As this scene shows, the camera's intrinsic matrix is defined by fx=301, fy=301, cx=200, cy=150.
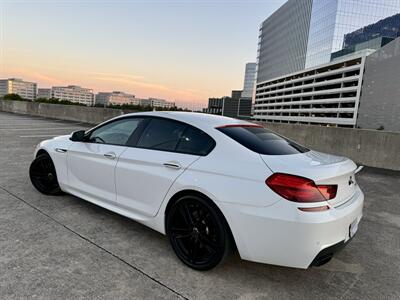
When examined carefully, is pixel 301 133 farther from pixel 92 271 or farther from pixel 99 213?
pixel 92 271

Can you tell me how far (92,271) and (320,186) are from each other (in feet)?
6.68

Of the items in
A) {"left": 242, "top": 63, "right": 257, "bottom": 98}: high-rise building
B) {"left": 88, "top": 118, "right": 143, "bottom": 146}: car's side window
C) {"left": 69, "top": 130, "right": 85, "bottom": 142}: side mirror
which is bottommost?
{"left": 69, "top": 130, "right": 85, "bottom": 142}: side mirror

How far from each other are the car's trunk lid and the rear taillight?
0.14 feet

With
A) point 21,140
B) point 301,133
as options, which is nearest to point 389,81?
point 301,133

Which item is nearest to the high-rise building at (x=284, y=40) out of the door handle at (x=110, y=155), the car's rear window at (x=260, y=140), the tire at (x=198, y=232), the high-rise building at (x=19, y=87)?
the high-rise building at (x=19, y=87)

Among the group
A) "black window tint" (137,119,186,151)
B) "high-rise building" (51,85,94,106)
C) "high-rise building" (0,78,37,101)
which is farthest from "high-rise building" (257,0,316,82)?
"black window tint" (137,119,186,151)

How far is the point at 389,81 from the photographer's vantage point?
1943 inches

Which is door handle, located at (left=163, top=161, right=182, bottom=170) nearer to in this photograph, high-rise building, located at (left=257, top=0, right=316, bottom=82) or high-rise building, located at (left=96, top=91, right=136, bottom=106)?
high-rise building, located at (left=257, top=0, right=316, bottom=82)

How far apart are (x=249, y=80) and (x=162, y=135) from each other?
172 m

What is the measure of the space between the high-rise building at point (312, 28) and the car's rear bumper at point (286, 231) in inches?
3470

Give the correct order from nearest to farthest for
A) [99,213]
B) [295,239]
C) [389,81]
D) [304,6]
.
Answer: [295,239] < [99,213] < [389,81] < [304,6]

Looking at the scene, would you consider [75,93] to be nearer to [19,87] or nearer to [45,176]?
[19,87]

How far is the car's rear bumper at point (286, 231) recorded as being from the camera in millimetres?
2258

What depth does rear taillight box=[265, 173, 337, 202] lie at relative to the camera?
229cm
